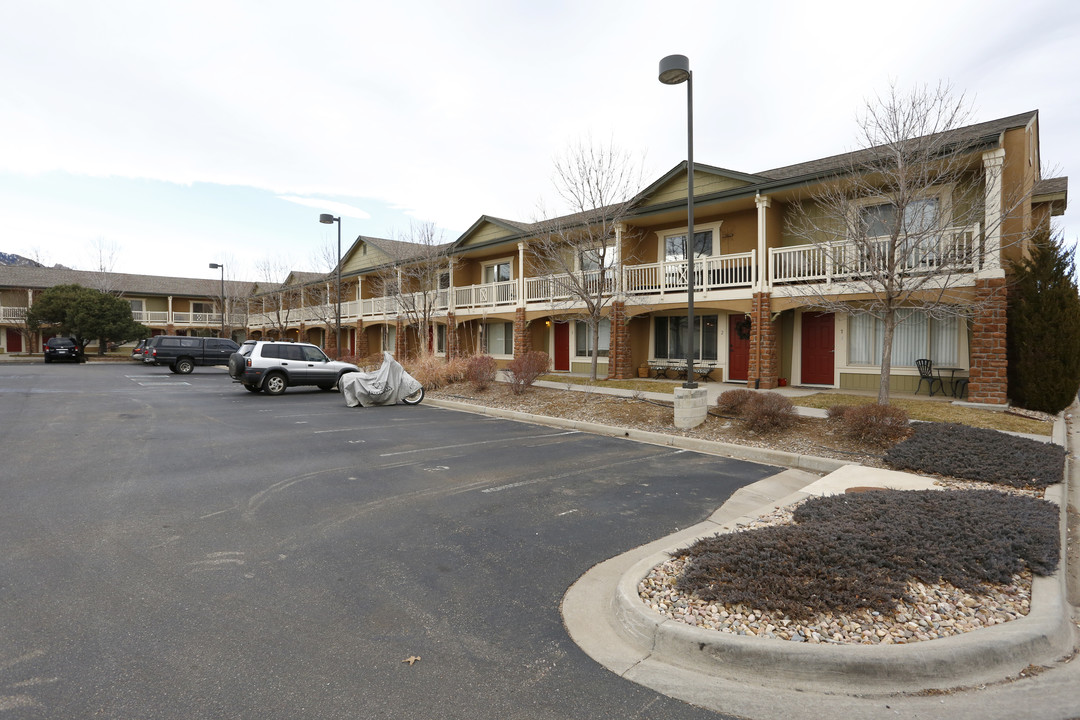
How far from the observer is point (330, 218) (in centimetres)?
2333

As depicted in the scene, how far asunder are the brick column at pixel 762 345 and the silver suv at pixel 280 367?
13.2 meters

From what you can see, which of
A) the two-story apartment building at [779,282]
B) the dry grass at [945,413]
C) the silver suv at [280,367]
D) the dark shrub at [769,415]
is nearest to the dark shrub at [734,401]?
the dark shrub at [769,415]

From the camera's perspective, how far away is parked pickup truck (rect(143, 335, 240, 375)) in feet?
88.5

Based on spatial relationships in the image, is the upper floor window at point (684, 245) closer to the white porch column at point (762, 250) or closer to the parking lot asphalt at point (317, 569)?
the white porch column at point (762, 250)

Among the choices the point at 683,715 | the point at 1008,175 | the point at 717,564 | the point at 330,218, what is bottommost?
the point at 683,715

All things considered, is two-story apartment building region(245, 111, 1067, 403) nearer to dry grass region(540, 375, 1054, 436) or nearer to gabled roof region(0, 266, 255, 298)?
dry grass region(540, 375, 1054, 436)

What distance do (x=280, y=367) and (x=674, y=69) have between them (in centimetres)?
1483

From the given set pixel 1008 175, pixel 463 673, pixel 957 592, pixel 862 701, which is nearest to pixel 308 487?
pixel 463 673

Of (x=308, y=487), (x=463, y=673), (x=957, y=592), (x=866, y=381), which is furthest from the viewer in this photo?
(x=866, y=381)

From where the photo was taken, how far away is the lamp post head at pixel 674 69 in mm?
10086

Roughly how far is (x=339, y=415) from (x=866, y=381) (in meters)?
14.1

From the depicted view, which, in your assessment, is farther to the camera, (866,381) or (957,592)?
(866,381)

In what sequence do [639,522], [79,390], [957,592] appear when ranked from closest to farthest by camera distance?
[957,592] < [639,522] < [79,390]

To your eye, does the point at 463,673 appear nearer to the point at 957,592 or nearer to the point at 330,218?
the point at 957,592
